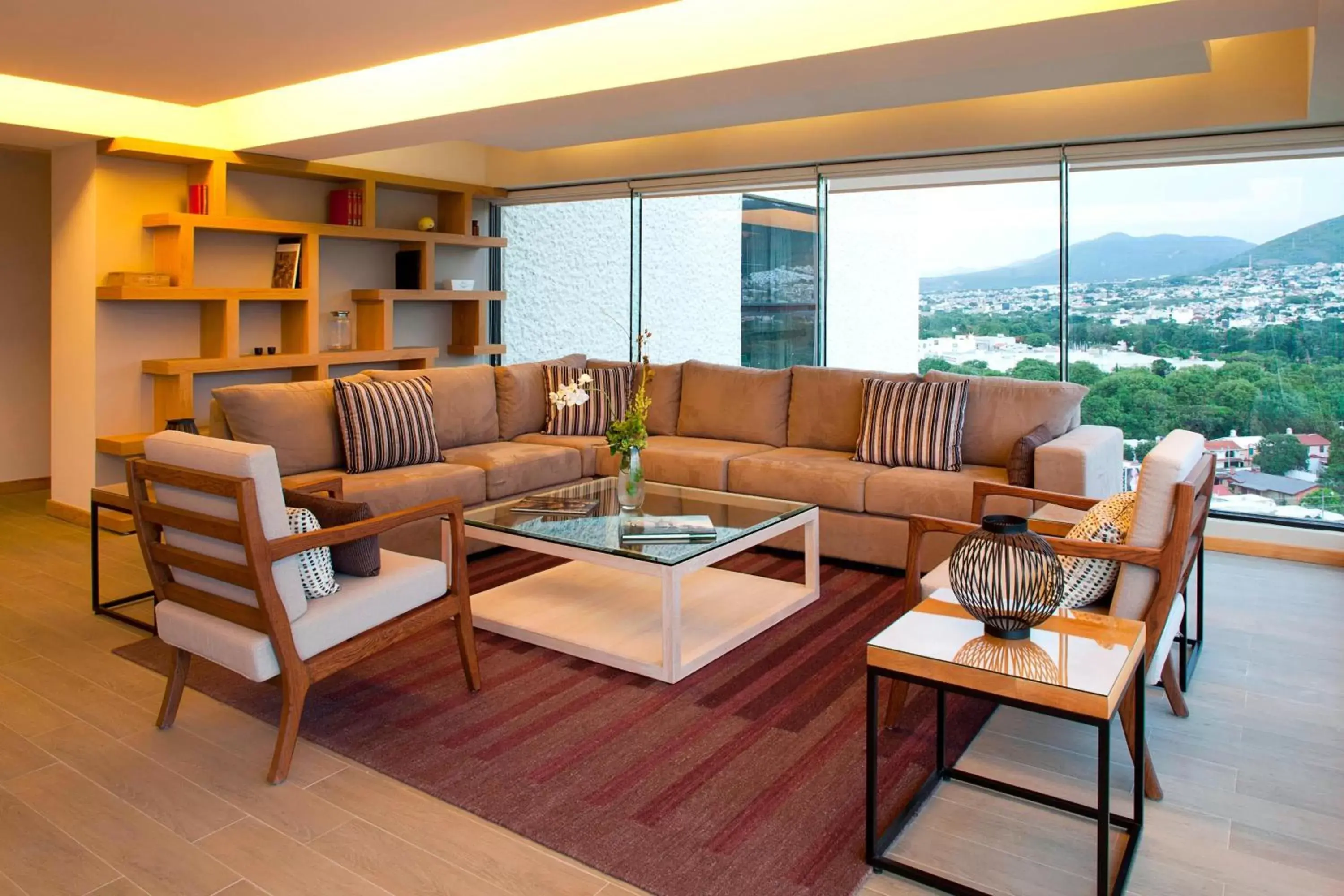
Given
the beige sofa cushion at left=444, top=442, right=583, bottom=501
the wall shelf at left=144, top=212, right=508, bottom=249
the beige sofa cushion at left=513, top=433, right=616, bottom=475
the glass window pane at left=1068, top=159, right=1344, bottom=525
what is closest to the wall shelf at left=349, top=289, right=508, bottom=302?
the wall shelf at left=144, top=212, right=508, bottom=249

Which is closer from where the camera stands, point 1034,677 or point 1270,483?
point 1034,677

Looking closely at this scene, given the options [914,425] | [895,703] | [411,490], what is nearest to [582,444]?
[411,490]

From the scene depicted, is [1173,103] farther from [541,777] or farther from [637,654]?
[541,777]

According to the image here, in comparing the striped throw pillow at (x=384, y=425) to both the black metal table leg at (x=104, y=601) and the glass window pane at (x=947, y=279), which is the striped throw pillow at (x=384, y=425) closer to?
the black metal table leg at (x=104, y=601)

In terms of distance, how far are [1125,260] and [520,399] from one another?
11.8 feet

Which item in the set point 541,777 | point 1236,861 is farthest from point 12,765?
point 1236,861

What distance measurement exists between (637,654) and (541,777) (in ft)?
2.65

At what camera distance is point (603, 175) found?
7207mm

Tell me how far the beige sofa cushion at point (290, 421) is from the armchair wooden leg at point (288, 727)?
2.09m

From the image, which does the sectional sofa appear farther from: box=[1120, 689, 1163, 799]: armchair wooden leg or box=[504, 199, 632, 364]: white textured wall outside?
box=[1120, 689, 1163, 799]: armchair wooden leg

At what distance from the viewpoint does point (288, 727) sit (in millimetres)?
2750

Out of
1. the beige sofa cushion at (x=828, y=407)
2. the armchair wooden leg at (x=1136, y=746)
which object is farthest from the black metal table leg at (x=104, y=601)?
the armchair wooden leg at (x=1136, y=746)

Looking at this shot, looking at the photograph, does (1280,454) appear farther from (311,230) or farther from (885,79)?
(311,230)

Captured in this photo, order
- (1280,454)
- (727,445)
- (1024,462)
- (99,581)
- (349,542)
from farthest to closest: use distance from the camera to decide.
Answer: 1. (727,445)
2. (1280,454)
3. (1024,462)
4. (99,581)
5. (349,542)
